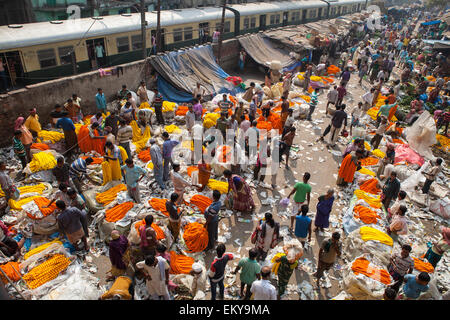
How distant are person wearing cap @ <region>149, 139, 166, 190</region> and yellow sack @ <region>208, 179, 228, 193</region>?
1.21 m

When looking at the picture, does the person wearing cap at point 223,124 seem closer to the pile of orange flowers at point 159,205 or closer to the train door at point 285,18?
the pile of orange flowers at point 159,205

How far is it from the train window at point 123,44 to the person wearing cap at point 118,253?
403 inches

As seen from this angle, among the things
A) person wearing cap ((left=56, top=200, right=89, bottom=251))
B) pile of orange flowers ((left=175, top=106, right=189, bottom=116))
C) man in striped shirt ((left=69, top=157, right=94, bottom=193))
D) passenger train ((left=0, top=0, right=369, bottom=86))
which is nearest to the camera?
person wearing cap ((left=56, top=200, right=89, bottom=251))

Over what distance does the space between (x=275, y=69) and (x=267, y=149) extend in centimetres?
940


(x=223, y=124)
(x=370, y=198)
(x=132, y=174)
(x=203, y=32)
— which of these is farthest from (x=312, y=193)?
(x=203, y=32)

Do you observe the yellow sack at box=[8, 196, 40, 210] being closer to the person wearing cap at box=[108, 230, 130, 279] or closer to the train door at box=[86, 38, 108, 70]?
the person wearing cap at box=[108, 230, 130, 279]

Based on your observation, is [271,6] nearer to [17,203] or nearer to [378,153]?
[378,153]

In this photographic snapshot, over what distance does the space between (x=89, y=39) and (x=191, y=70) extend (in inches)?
172

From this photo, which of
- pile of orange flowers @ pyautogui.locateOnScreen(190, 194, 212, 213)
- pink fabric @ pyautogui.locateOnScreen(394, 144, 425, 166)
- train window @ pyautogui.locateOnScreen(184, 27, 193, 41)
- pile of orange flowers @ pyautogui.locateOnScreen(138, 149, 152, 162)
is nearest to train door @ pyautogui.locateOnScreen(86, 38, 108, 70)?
train window @ pyautogui.locateOnScreen(184, 27, 193, 41)

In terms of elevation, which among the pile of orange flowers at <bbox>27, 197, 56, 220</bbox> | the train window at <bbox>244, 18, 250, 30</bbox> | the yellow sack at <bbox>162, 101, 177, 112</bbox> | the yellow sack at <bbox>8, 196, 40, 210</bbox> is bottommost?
the yellow sack at <bbox>8, 196, 40, 210</bbox>

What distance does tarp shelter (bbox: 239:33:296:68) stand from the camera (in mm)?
17688

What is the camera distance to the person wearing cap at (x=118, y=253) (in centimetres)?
474

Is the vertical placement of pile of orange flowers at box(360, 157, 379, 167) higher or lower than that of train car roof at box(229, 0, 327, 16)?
lower
